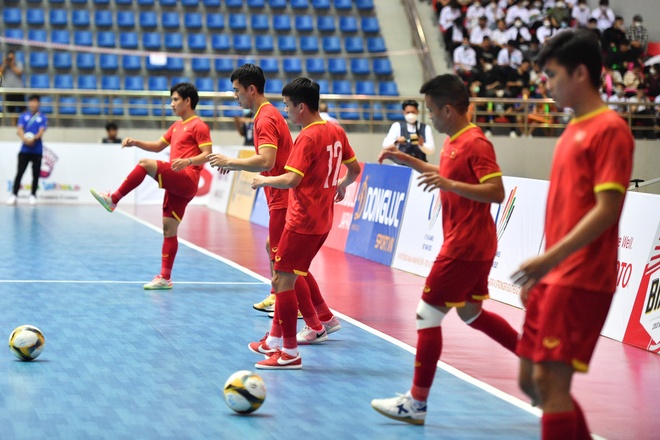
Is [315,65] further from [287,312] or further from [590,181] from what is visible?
[590,181]

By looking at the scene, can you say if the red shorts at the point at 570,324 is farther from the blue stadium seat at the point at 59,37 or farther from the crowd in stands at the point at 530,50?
the blue stadium seat at the point at 59,37

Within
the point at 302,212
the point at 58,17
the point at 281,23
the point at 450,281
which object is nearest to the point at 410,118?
the point at 302,212

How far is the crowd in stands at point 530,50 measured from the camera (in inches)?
882

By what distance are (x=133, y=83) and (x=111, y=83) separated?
1.78 feet

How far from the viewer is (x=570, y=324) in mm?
3848

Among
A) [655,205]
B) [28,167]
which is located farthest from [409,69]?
[655,205]

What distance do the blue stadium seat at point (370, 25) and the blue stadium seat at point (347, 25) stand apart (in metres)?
0.25

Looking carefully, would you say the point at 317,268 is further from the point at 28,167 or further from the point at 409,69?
the point at 409,69

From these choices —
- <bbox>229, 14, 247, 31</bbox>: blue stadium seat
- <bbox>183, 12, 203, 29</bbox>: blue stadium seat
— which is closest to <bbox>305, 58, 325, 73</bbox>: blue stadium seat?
<bbox>229, 14, 247, 31</bbox>: blue stadium seat

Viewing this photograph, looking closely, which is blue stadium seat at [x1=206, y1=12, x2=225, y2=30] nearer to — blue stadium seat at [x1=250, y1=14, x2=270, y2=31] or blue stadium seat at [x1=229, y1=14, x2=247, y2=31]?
blue stadium seat at [x1=229, y1=14, x2=247, y2=31]

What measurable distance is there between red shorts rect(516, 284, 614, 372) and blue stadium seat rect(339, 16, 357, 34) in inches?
920

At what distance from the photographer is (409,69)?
2627 centimetres

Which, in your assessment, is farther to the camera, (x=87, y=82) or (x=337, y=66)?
(x=337, y=66)

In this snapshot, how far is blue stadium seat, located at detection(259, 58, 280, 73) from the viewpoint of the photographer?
25.3 m
